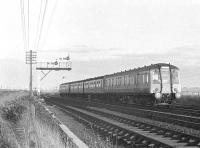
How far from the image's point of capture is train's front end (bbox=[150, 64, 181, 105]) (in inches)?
1155

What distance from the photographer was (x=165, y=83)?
30.0 metres

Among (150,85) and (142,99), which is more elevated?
(150,85)

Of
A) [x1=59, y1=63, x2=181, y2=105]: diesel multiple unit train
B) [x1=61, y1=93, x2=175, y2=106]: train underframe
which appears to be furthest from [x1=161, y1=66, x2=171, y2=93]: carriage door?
[x1=61, y1=93, x2=175, y2=106]: train underframe

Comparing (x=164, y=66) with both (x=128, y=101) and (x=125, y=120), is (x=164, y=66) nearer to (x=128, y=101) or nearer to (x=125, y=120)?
(x=128, y=101)

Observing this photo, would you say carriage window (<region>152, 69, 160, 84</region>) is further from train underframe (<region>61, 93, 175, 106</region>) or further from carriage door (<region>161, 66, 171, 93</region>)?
train underframe (<region>61, 93, 175, 106</region>)

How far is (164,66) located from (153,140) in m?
19.4

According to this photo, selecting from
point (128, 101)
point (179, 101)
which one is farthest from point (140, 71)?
point (179, 101)

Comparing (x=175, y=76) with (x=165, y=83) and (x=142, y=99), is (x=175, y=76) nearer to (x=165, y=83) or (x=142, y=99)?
(x=165, y=83)

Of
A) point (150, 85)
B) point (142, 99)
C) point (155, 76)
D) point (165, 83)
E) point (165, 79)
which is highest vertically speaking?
point (155, 76)

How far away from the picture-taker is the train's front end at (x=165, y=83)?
2934 cm

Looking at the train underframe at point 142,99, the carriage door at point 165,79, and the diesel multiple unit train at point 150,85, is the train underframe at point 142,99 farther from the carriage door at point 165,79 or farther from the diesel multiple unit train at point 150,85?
the carriage door at point 165,79

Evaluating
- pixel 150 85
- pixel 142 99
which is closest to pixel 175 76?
pixel 150 85

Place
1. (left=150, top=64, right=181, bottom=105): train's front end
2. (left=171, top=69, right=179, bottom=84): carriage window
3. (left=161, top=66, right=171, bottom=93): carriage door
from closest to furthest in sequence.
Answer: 1. (left=150, top=64, right=181, bottom=105): train's front end
2. (left=161, top=66, right=171, bottom=93): carriage door
3. (left=171, top=69, right=179, bottom=84): carriage window

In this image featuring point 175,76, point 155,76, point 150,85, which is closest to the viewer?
point 150,85
